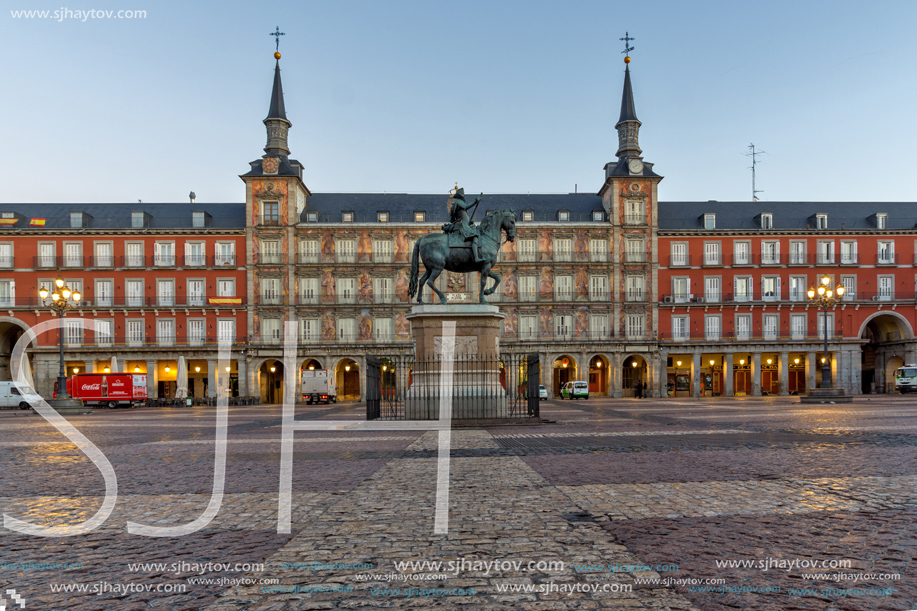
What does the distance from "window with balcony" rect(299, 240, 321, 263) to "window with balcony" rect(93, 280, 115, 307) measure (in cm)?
1440

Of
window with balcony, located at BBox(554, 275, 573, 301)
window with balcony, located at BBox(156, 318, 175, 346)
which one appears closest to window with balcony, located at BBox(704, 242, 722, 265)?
window with balcony, located at BBox(554, 275, 573, 301)

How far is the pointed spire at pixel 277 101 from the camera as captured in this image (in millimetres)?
51406

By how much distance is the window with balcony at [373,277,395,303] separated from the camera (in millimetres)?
49256

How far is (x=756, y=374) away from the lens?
160 ft

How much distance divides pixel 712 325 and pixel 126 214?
47600mm

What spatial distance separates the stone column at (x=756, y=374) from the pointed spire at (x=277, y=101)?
41.9m

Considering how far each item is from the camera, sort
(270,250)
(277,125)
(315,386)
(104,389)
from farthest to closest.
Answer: (277,125) < (270,250) < (315,386) < (104,389)

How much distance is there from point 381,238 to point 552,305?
1434cm

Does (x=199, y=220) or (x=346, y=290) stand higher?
(x=199, y=220)

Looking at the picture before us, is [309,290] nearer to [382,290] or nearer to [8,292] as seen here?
[382,290]

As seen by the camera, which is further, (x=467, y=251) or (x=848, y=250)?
(x=848, y=250)

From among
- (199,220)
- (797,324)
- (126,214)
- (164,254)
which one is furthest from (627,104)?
(126,214)

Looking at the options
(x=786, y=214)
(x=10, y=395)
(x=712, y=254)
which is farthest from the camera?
(x=786, y=214)

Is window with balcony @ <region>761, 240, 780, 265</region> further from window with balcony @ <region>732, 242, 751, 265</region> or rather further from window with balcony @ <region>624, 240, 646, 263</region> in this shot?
window with balcony @ <region>624, 240, 646, 263</region>
